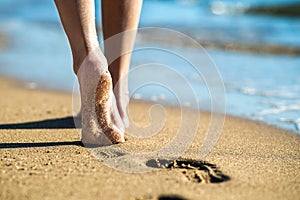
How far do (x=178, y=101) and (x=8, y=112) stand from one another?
3.34 feet

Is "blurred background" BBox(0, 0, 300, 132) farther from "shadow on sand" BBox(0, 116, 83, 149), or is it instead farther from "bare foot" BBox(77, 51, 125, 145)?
"bare foot" BBox(77, 51, 125, 145)

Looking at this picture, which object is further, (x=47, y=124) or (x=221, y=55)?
(x=221, y=55)

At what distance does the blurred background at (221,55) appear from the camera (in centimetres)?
296

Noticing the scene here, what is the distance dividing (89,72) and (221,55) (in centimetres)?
298

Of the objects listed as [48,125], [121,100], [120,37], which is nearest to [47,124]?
[48,125]

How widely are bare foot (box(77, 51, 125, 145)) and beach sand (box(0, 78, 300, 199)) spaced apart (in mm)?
70

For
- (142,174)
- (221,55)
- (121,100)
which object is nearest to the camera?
(142,174)

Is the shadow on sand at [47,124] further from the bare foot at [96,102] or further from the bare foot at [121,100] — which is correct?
the bare foot at [96,102]

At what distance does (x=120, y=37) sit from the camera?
7.38 ft

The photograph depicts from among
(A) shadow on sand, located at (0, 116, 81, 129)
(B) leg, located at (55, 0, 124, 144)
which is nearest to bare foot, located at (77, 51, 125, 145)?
(B) leg, located at (55, 0, 124, 144)

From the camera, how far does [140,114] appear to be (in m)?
2.63

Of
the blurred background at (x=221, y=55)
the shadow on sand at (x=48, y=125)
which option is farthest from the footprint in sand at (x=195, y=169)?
the blurred background at (x=221, y=55)

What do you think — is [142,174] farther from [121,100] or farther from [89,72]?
[121,100]

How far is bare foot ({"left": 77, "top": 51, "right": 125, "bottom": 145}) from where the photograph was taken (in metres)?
1.83
